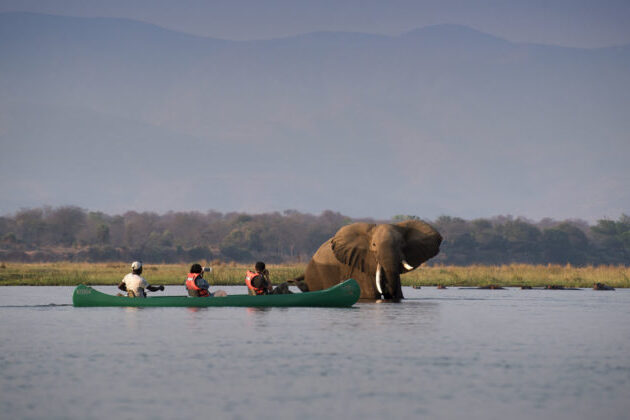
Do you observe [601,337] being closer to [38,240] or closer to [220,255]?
[220,255]

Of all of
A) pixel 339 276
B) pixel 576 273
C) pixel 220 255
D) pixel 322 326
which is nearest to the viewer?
pixel 322 326

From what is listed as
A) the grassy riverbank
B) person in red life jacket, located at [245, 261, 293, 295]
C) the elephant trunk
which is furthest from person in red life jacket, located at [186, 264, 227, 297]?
the grassy riverbank

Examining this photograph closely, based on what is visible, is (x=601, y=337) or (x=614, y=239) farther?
(x=614, y=239)

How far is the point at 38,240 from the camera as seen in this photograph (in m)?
127

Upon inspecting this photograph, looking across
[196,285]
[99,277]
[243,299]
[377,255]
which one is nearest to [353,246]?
[377,255]

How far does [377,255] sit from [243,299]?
5087 mm

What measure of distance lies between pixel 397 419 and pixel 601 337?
376 inches

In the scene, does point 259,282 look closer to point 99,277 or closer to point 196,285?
point 196,285

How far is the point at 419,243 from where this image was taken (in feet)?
102

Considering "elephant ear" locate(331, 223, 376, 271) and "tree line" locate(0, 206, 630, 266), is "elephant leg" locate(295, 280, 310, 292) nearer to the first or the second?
"elephant ear" locate(331, 223, 376, 271)

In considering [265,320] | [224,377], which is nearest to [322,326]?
[265,320]

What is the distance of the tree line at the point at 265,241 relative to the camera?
11212 centimetres

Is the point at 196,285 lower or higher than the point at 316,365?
higher

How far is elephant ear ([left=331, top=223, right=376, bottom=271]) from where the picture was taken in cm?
3042
